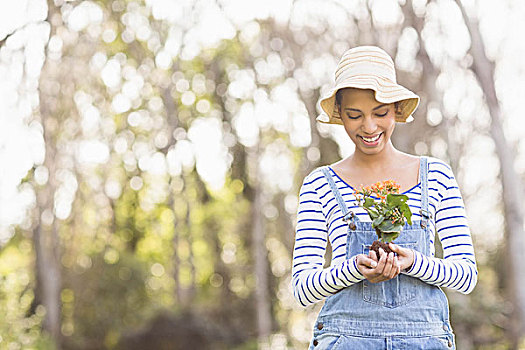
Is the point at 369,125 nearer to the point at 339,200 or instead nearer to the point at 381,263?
the point at 339,200

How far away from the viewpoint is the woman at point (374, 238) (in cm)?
206

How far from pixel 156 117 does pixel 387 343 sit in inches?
653

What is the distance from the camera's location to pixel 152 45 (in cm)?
1650

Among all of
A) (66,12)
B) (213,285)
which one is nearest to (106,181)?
(213,285)

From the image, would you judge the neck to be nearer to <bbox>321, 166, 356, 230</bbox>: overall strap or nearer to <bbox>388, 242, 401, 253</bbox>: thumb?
<bbox>321, 166, 356, 230</bbox>: overall strap

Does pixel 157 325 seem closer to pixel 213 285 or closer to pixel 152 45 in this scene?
pixel 213 285

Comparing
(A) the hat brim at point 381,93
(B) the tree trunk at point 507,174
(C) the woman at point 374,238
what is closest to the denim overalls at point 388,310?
(C) the woman at point 374,238

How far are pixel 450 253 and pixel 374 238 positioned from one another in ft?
0.70

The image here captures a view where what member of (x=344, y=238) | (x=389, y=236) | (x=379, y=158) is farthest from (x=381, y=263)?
(x=379, y=158)

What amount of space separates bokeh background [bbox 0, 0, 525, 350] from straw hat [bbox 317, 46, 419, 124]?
257 inches

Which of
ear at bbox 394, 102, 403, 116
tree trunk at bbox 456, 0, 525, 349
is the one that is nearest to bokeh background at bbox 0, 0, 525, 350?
tree trunk at bbox 456, 0, 525, 349

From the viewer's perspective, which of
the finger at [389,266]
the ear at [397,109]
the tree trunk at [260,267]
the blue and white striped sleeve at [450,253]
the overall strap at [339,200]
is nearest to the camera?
the finger at [389,266]

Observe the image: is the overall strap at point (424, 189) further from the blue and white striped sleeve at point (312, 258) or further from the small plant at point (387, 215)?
the blue and white striped sleeve at point (312, 258)

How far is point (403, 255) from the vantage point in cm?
200
